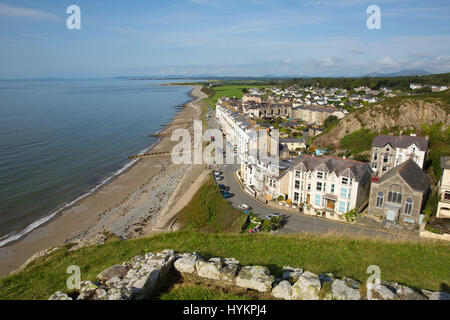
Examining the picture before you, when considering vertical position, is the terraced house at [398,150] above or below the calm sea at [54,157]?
above

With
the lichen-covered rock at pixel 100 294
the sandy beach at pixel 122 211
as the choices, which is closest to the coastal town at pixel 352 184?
the sandy beach at pixel 122 211

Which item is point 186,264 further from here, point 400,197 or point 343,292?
point 400,197

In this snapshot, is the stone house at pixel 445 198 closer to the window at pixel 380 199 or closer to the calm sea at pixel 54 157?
the window at pixel 380 199

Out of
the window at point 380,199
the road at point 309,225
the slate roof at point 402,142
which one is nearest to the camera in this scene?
the road at point 309,225

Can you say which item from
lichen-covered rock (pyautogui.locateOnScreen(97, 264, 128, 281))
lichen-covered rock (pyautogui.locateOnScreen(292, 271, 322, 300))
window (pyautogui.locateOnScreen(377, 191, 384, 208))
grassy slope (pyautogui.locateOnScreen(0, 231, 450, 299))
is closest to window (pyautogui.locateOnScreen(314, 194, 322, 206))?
window (pyautogui.locateOnScreen(377, 191, 384, 208))

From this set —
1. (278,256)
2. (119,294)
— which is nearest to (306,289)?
(278,256)

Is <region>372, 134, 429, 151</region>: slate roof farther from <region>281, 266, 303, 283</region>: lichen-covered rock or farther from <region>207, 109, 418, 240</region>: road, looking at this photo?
<region>281, 266, 303, 283</region>: lichen-covered rock
